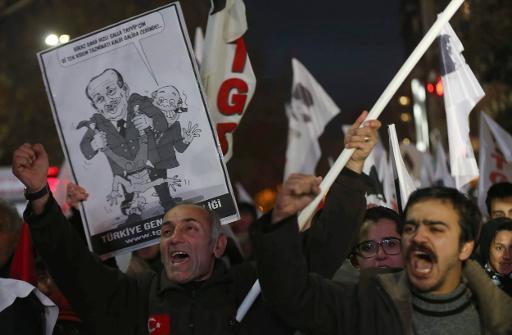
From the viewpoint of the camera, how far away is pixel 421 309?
414cm

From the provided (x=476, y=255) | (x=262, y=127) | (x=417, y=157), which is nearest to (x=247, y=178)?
(x=262, y=127)

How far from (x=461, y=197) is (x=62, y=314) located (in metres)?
2.44

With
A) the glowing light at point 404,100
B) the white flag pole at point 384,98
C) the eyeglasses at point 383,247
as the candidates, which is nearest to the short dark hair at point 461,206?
the white flag pole at point 384,98

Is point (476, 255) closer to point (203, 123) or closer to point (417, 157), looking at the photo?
point (203, 123)

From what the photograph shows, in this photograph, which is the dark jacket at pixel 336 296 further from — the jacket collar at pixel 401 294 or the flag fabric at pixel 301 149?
the flag fabric at pixel 301 149

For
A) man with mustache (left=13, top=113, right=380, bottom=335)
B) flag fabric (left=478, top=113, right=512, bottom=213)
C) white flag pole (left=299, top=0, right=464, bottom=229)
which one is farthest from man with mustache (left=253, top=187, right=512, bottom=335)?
flag fabric (left=478, top=113, right=512, bottom=213)

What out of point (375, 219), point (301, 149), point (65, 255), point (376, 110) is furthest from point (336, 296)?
point (301, 149)

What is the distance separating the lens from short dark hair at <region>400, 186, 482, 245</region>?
13.9 feet

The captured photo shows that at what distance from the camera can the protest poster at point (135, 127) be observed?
575 cm

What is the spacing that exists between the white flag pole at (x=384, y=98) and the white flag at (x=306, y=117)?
5.59 m

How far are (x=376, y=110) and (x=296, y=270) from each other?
3.54 ft

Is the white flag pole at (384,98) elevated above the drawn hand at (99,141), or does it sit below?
below

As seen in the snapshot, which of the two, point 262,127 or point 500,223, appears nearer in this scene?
point 500,223

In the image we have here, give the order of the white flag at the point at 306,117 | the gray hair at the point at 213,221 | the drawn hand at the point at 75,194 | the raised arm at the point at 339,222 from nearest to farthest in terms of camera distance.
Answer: the raised arm at the point at 339,222, the gray hair at the point at 213,221, the drawn hand at the point at 75,194, the white flag at the point at 306,117
